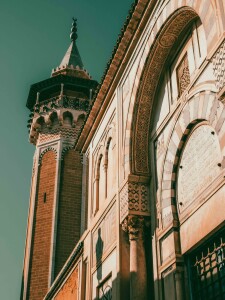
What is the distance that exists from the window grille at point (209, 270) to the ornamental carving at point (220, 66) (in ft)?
5.78

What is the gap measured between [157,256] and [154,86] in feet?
9.74

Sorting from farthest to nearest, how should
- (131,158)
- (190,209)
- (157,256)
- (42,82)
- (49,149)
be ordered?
(42,82) < (49,149) < (131,158) < (157,256) < (190,209)

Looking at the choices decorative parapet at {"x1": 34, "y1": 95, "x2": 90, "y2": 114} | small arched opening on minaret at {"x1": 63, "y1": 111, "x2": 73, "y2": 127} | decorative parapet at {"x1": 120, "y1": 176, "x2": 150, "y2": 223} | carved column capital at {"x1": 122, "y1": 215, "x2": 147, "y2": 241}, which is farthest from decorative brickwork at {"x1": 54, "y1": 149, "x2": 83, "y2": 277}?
carved column capital at {"x1": 122, "y1": 215, "x2": 147, "y2": 241}

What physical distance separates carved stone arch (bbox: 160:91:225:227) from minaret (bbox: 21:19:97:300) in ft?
38.4

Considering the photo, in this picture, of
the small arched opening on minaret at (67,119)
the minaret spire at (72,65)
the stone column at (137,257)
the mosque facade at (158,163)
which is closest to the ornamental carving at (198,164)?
the mosque facade at (158,163)

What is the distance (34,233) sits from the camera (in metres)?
18.9

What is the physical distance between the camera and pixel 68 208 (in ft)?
63.7

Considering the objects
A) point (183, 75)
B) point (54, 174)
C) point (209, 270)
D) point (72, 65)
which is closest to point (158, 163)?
point (183, 75)

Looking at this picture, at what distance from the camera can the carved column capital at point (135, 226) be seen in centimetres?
748

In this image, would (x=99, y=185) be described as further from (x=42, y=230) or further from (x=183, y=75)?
(x=42, y=230)

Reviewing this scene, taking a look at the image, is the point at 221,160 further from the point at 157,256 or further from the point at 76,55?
the point at 76,55

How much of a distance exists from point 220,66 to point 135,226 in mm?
3112

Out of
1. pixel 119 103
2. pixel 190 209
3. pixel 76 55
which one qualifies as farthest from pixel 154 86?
pixel 76 55

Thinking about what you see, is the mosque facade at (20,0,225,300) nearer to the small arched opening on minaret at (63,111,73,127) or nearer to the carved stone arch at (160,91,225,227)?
the carved stone arch at (160,91,225,227)
